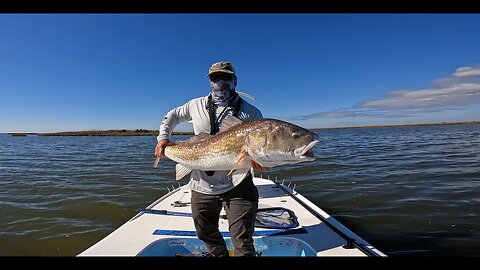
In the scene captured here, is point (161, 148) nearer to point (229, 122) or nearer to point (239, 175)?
point (229, 122)

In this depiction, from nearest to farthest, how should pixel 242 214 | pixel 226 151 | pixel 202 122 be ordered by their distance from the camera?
pixel 226 151 → pixel 242 214 → pixel 202 122

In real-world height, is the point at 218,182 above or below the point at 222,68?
below

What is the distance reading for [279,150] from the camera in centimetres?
338

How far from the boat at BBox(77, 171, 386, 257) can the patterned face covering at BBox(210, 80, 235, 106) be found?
271 centimetres

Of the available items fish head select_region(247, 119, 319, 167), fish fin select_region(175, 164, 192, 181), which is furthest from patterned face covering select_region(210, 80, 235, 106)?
fish fin select_region(175, 164, 192, 181)

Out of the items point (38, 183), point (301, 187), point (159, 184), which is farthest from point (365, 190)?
point (38, 183)

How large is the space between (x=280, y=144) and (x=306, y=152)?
307 mm

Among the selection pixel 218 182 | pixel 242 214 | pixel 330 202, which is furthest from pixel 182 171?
pixel 330 202

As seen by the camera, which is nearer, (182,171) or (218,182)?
(218,182)

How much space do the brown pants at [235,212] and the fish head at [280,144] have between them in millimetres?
734

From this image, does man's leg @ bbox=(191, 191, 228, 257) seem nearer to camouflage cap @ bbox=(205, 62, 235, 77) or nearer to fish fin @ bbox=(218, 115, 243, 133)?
fish fin @ bbox=(218, 115, 243, 133)

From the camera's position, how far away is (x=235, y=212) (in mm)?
4078

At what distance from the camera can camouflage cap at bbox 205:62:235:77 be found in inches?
159

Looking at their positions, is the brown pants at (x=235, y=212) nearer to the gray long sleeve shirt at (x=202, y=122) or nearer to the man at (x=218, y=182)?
the man at (x=218, y=182)
